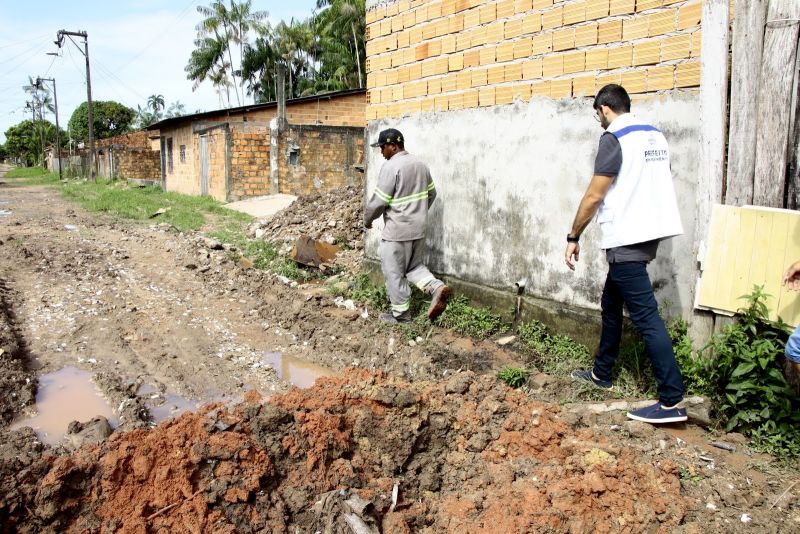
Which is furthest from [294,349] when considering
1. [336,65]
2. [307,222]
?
[336,65]

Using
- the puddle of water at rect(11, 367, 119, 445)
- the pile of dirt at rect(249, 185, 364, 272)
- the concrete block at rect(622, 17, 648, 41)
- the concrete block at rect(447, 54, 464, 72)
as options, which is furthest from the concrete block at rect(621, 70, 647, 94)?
the pile of dirt at rect(249, 185, 364, 272)

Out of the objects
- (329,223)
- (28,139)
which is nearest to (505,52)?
(329,223)

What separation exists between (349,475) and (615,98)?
105 inches

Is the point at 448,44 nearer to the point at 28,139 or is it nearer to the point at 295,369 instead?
the point at 295,369

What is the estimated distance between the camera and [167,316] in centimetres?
613

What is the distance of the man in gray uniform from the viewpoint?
5590 millimetres

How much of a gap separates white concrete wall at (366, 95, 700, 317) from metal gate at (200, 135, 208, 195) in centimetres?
1532

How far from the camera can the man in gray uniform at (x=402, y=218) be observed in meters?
5.59

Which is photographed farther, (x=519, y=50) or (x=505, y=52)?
(x=505, y=52)

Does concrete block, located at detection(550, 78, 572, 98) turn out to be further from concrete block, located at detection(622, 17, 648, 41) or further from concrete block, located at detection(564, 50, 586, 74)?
concrete block, located at detection(622, 17, 648, 41)

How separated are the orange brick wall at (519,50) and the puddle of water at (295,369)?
2.73 metres

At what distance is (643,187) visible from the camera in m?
3.47

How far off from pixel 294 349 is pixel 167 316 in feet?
5.43

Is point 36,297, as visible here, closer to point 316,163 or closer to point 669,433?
point 669,433
